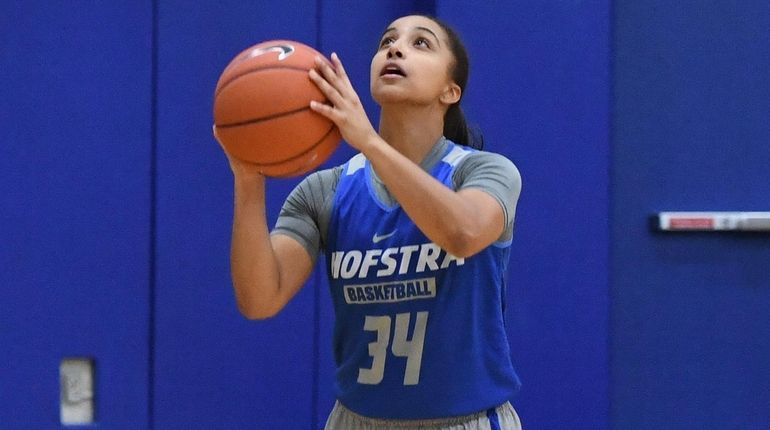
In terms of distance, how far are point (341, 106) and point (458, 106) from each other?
2.04 feet

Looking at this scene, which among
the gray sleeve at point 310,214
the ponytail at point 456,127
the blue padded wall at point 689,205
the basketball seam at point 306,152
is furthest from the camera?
the blue padded wall at point 689,205

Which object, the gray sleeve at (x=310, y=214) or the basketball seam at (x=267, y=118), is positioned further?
the gray sleeve at (x=310, y=214)

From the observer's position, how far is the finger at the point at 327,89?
2.20 m

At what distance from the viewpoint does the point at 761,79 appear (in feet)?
13.0

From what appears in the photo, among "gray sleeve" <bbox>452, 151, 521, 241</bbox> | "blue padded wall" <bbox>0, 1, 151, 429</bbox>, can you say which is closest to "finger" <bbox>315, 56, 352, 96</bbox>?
"gray sleeve" <bbox>452, 151, 521, 241</bbox>

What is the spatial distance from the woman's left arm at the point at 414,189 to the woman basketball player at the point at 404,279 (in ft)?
0.29

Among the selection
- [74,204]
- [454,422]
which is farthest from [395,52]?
[74,204]

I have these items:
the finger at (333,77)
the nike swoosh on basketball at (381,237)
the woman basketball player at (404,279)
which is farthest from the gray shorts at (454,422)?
the finger at (333,77)

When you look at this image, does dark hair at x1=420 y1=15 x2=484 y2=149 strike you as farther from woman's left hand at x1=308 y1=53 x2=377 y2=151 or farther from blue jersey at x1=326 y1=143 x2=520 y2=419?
woman's left hand at x1=308 y1=53 x2=377 y2=151

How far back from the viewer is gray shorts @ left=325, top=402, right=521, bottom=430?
2.39m

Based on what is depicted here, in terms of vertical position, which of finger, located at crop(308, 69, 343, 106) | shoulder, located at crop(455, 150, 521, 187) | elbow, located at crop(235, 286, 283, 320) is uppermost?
finger, located at crop(308, 69, 343, 106)

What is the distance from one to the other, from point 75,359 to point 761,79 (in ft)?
8.79

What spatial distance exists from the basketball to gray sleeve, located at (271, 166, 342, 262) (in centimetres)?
24

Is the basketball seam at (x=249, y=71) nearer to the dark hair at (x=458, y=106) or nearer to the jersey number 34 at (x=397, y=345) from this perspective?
the dark hair at (x=458, y=106)
